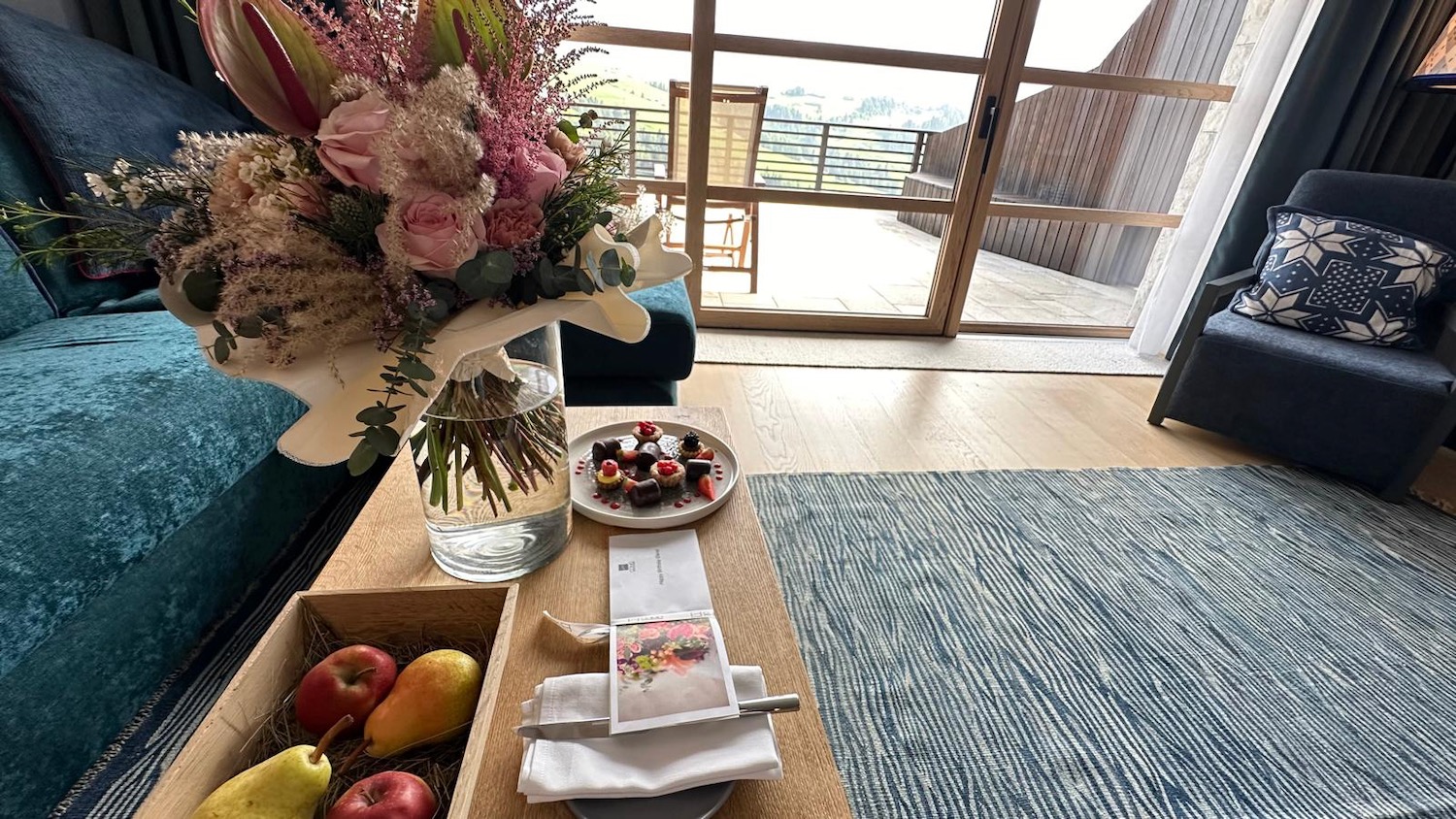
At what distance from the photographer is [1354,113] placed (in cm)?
246

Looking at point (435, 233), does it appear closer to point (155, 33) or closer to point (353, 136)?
point (353, 136)

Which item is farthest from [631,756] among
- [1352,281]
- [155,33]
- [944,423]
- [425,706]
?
[1352,281]

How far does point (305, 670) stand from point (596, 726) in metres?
0.28

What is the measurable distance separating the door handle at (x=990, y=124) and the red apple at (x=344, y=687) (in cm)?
290

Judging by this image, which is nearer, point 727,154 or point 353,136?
point 353,136

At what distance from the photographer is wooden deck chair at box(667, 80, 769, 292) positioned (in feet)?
8.63

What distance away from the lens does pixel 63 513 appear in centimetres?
82

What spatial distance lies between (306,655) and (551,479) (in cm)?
30

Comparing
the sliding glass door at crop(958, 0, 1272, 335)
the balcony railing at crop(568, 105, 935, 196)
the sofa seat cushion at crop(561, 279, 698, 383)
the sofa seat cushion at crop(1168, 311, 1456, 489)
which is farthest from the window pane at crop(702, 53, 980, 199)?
the sofa seat cushion at crop(561, 279, 698, 383)

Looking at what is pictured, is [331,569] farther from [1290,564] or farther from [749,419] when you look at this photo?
[1290,564]

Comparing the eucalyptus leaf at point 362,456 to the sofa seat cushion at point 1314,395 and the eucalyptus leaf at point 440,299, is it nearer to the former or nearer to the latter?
the eucalyptus leaf at point 440,299

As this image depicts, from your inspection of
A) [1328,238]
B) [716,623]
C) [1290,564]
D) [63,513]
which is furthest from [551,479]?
[1328,238]

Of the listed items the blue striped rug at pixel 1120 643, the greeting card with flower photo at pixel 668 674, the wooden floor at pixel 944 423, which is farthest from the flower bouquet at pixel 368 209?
the wooden floor at pixel 944 423

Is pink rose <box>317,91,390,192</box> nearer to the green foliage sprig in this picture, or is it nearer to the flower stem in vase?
the green foliage sprig
